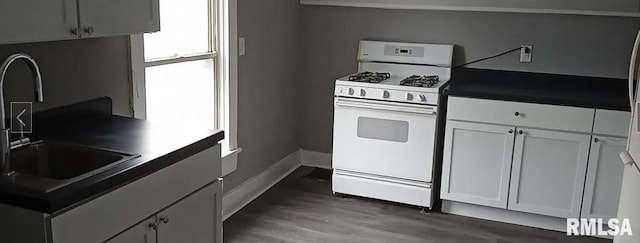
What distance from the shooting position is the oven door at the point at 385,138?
142 inches

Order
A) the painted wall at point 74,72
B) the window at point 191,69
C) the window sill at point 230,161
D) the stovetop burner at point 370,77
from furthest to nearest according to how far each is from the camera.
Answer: the stovetop burner at point 370,77, the window sill at point 230,161, the window at point 191,69, the painted wall at point 74,72

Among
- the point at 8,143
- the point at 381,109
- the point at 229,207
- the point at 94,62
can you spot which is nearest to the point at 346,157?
the point at 381,109

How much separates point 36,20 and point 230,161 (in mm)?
1838

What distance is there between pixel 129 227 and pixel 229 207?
1.77 meters

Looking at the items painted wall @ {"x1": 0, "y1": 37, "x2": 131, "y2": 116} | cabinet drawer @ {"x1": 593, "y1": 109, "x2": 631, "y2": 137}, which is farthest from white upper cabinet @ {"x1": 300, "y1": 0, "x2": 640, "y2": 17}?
painted wall @ {"x1": 0, "y1": 37, "x2": 131, "y2": 116}

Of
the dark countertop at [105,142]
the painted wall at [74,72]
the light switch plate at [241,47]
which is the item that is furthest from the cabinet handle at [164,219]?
the light switch plate at [241,47]

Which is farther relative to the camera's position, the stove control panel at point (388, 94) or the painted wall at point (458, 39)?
the painted wall at point (458, 39)

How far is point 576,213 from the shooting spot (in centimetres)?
340

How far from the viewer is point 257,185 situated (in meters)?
3.97

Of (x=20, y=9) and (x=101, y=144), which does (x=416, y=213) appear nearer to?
(x=101, y=144)

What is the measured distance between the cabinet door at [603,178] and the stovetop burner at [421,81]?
1014 millimetres

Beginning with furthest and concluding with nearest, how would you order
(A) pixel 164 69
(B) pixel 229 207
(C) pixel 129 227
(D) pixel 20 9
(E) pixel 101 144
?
(B) pixel 229 207
(A) pixel 164 69
(E) pixel 101 144
(C) pixel 129 227
(D) pixel 20 9

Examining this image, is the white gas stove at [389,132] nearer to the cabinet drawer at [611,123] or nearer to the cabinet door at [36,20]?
the cabinet drawer at [611,123]

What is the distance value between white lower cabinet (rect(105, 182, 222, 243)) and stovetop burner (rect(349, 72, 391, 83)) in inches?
66.4
